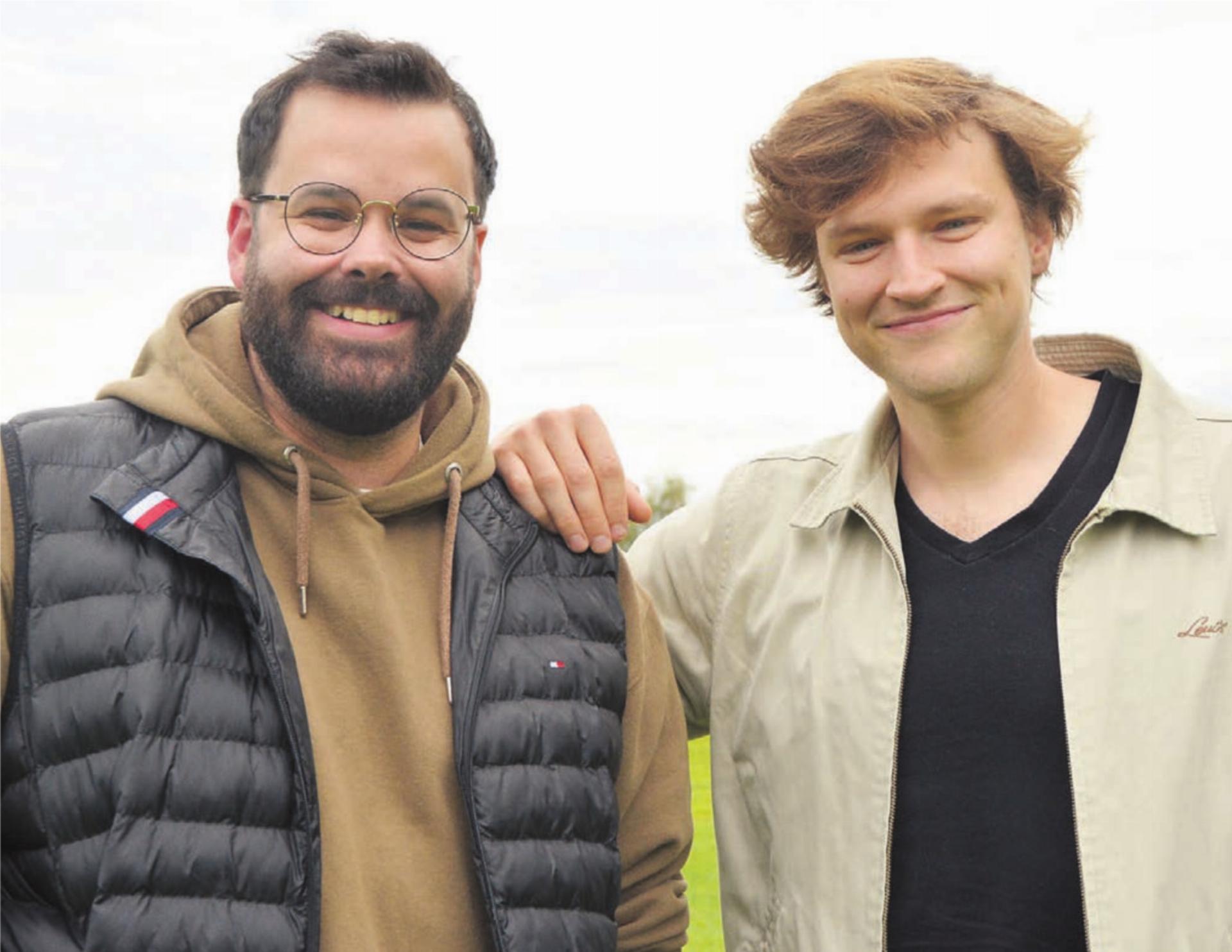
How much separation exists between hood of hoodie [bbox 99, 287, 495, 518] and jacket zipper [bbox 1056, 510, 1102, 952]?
3.64 feet

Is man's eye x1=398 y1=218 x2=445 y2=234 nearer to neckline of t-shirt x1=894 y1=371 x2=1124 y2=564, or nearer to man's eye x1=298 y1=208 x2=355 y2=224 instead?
man's eye x1=298 y1=208 x2=355 y2=224

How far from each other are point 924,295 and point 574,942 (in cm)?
139

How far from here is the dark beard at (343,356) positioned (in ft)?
9.25

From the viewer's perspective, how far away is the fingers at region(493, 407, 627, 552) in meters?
3.02

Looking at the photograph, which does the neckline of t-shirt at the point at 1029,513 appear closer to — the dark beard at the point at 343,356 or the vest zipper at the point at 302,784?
the dark beard at the point at 343,356

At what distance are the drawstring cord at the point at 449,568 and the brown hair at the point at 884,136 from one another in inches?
38.5

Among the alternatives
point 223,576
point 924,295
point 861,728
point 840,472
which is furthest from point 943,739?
point 223,576

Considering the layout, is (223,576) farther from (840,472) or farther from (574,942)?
(840,472)

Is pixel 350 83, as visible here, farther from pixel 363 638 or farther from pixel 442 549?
pixel 363 638

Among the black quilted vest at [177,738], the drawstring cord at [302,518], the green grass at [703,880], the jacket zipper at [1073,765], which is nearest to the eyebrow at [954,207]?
the jacket zipper at [1073,765]

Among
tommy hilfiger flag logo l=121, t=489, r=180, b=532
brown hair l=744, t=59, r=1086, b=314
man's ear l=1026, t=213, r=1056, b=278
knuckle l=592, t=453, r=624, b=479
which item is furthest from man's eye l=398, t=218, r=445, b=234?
man's ear l=1026, t=213, r=1056, b=278

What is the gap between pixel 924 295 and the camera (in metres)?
3.09


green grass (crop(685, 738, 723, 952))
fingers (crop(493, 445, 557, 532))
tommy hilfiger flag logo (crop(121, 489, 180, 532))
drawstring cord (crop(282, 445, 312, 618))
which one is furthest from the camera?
green grass (crop(685, 738, 723, 952))

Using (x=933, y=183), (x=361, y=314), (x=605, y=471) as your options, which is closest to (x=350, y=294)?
(x=361, y=314)
